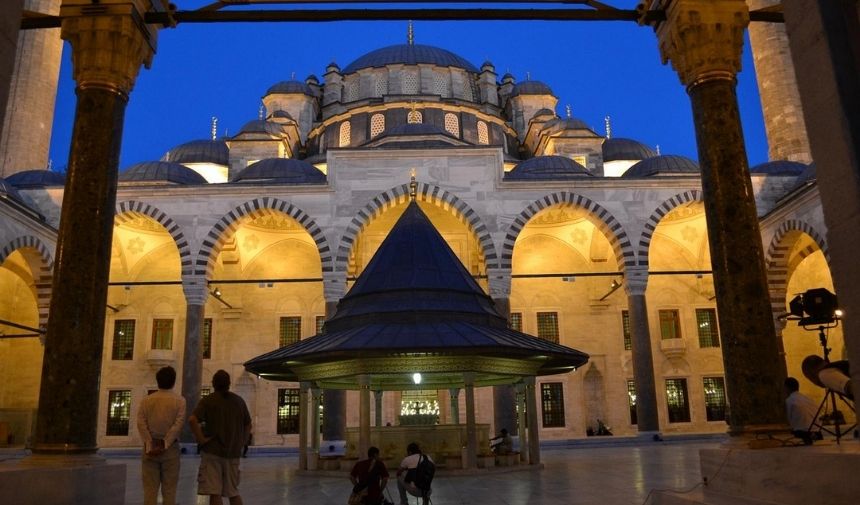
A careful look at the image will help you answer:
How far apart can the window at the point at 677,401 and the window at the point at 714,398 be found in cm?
60

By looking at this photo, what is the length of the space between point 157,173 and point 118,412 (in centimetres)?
718

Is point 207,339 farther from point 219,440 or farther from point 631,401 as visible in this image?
point 219,440

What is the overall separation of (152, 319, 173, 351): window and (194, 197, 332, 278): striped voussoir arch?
432cm

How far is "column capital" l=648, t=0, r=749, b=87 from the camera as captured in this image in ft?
18.0

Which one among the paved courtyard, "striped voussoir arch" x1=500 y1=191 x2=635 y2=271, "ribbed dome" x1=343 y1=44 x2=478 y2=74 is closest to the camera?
the paved courtyard

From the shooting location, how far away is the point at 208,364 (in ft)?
68.6

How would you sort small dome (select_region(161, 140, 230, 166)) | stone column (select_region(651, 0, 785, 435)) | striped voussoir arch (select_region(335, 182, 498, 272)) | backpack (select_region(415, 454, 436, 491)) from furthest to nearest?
1. small dome (select_region(161, 140, 230, 166))
2. striped voussoir arch (select_region(335, 182, 498, 272))
3. backpack (select_region(415, 454, 436, 491))
4. stone column (select_region(651, 0, 785, 435))

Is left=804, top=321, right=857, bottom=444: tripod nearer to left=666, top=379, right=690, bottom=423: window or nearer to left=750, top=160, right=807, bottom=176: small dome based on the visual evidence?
left=750, top=160, right=807, bottom=176: small dome

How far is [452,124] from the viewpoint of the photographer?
1049 inches

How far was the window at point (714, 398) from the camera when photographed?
20.7 metres

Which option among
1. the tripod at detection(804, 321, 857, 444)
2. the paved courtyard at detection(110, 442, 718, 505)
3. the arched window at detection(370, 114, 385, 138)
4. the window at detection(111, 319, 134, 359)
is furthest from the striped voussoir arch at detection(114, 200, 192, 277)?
the tripod at detection(804, 321, 857, 444)

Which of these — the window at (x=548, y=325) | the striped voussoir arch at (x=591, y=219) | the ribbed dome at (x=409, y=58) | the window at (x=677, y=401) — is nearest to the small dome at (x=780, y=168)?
the striped voussoir arch at (x=591, y=219)

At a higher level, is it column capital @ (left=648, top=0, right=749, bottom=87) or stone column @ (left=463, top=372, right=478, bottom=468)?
column capital @ (left=648, top=0, right=749, bottom=87)

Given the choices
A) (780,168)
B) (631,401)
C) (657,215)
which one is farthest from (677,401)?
(780,168)
